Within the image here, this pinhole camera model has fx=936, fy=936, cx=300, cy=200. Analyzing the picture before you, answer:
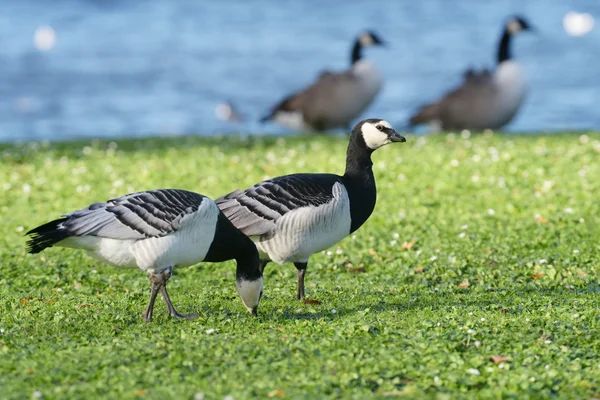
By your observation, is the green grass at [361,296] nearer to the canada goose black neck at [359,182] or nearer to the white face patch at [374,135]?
the canada goose black neck at [359,182]

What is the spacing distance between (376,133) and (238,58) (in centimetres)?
3305

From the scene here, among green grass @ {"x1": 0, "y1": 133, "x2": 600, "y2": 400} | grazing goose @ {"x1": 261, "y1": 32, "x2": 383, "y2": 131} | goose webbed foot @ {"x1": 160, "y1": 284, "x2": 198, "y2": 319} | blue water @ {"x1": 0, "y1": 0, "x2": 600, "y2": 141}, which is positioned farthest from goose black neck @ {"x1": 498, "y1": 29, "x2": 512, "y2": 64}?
goose webbed foot @ {"x1": 160, "y1": 284, "x2": 198, "y2": 319}

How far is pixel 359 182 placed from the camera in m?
8.98

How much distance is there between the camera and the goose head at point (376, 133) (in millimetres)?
9008

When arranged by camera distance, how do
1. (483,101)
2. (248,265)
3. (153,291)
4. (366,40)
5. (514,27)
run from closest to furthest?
(153,291) → (248,265) → (483,101) → (514,27) → (366,40)

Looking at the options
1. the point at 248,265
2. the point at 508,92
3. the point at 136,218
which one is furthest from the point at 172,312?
the point at 508,92

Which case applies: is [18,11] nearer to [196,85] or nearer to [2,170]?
[196,85]

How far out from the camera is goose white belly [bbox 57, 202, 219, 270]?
7840mm

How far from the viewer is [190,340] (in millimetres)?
7172

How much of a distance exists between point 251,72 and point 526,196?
87.5 feet

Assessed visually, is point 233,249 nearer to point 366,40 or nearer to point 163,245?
point 163,245

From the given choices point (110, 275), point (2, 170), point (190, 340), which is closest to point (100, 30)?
point (2, 170)

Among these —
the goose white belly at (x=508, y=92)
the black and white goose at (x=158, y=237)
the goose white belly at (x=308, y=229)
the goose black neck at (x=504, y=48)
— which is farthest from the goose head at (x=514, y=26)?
the black and white goose at (x=158, y=237)

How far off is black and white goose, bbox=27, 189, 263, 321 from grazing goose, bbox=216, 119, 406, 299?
0.48m
